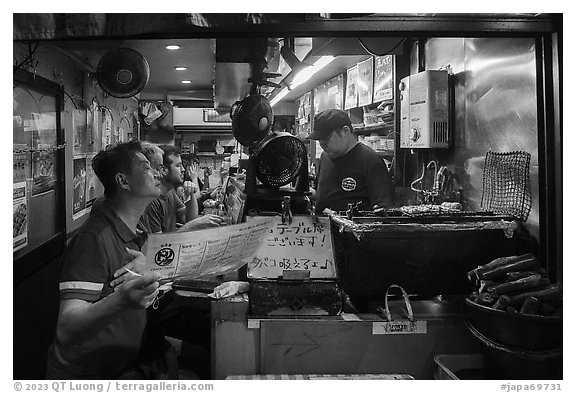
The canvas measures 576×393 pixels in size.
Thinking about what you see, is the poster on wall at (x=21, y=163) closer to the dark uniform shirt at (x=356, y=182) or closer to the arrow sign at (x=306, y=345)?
the arrow sign at (x=306, y=345)

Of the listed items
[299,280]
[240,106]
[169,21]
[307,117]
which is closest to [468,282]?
[299,280]

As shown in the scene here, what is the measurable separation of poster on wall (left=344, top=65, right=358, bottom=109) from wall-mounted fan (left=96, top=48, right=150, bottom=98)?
96.9 inches

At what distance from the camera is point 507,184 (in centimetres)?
307

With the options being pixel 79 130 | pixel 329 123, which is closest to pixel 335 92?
pixel 329 123

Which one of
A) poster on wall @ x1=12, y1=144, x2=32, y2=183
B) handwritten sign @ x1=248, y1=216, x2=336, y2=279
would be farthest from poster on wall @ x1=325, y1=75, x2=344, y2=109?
handwritten sign @ x1=248, y1=216, x2=336, y2=279

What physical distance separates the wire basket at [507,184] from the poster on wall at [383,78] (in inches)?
72.5

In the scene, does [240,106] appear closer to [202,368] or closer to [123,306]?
[202,368]

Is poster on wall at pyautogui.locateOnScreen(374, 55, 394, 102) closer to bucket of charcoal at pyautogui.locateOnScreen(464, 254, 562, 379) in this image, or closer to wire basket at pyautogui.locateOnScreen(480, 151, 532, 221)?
wire basket at pyautogui.locateOnScreen(480, 151, 532, 221)

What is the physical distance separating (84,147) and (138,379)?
12.7 feet

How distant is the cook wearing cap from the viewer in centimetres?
458

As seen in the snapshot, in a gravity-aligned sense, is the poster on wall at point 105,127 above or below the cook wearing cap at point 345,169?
above

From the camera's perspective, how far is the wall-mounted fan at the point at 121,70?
5.02 meters

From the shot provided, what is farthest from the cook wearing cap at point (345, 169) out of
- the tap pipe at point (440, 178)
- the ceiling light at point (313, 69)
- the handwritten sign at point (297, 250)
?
the handwritten sign at point (297, 250)

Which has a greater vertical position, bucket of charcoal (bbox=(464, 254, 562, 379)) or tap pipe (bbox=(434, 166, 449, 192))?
tap pipe (bbox=(434, 166, 449, 192))
